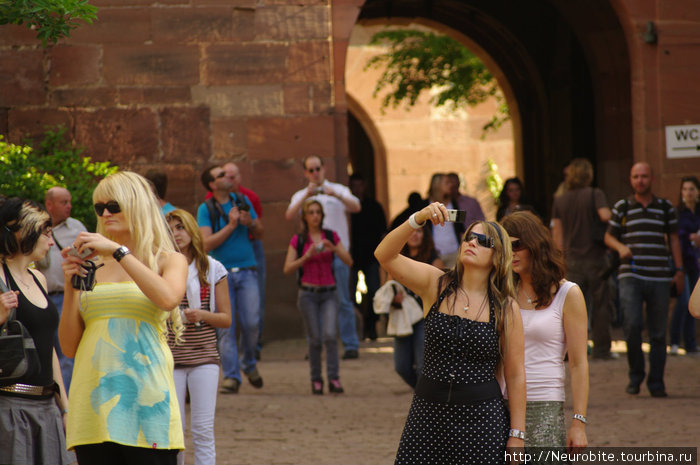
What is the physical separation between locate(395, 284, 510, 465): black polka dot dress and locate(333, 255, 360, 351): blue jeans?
6844 millimetres

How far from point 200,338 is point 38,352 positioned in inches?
52.0

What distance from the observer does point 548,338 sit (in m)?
4.68

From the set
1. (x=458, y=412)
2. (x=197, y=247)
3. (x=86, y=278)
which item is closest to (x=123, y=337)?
(x=86, y=278)

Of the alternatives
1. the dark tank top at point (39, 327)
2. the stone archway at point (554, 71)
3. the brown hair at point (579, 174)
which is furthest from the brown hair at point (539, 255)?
the stone archway at point (554, 71)

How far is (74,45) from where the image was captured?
12.0m

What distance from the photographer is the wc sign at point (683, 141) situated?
1256 centimetres

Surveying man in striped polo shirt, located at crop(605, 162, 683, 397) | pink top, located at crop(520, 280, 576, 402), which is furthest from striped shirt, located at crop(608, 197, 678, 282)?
pink top, located at crop(520, 280, 576, 402)

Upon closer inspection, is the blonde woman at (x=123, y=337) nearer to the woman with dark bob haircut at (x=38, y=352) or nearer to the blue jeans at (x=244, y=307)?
the woman with dark bob haircut at (x=38, y=352)

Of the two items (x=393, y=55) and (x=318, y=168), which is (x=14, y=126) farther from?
(x=393, y=55)

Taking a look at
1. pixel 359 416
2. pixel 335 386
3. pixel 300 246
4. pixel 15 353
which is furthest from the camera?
pixel 300 246

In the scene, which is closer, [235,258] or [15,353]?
[15,353]

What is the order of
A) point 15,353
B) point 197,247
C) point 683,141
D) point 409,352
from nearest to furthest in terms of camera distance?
point 15,353 < point 197,247 < point 409,352 < point 683,141

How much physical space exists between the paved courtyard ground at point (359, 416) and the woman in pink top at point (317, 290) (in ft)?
0.88

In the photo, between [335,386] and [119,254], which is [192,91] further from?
[119,254]
